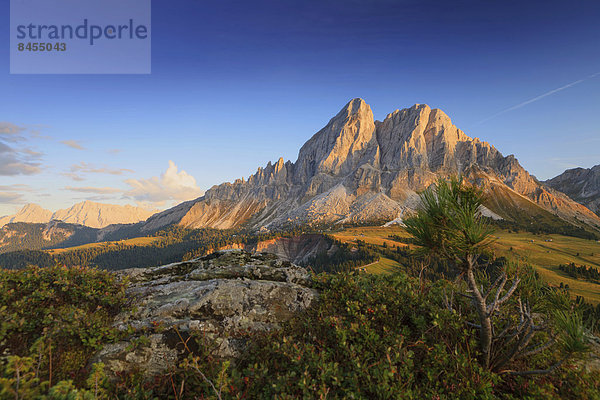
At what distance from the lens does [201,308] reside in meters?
7.18

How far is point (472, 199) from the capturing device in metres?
5.35

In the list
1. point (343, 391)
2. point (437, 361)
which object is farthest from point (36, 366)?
point (437, 361)

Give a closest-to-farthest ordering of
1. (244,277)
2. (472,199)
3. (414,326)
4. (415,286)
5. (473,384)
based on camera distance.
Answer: (473,384), (472,199), (414,326), (415,286), (244,277)

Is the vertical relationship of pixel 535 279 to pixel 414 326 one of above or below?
above

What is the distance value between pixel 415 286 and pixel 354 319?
132 inches

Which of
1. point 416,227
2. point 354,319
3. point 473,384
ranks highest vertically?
point 416,227

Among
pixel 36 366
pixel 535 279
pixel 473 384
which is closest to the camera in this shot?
pixel 36 366

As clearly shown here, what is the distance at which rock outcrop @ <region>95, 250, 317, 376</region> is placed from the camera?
5324mm

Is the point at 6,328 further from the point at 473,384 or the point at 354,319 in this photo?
the point at 473,384

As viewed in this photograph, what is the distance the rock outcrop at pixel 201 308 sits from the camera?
5.32 metres

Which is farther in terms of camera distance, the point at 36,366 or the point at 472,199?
the point at 472,199

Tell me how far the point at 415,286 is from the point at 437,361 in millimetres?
3675

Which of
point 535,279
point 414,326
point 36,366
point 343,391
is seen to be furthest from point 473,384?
point 36,366

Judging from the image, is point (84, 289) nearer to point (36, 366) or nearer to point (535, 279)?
point (36, 366)
